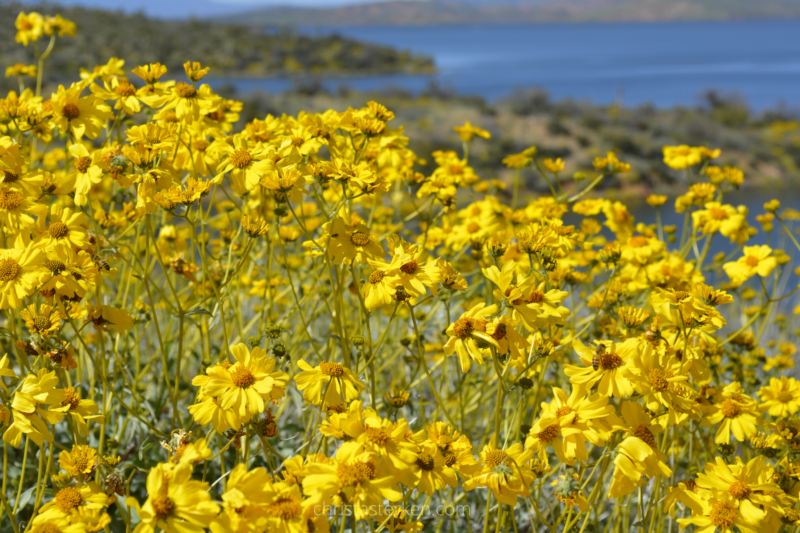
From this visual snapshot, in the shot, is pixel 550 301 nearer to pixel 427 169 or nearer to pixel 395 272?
pixel 395 272

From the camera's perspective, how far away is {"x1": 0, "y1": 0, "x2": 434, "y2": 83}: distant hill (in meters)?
20.6

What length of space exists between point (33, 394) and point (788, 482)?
1.71 meters

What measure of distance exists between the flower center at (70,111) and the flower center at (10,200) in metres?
0.39

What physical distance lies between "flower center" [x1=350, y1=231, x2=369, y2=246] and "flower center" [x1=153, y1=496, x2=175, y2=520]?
0.69m

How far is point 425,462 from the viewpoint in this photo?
107cm

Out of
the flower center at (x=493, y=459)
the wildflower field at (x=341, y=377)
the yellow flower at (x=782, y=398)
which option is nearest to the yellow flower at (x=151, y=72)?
the wildflower field at (x=341, y=377)

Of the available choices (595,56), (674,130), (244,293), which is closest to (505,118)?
(674,130)

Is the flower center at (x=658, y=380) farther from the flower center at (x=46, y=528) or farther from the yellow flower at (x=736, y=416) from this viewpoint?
the flower center at (x=46, y=528)

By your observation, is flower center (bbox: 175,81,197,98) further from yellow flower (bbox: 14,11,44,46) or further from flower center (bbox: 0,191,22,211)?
yellow flower (bbox: 14,11,44,46)

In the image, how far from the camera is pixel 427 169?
39.4ft

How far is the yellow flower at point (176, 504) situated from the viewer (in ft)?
2.71

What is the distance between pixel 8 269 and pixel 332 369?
2.32 feet

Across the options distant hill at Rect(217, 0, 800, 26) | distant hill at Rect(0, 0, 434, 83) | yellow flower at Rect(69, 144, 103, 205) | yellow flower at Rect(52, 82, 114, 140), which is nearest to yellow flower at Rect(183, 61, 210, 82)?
yellow flower at Rect(52, 82, 114, 140)

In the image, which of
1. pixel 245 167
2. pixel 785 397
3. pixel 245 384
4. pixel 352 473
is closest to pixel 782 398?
pixel 785 397
